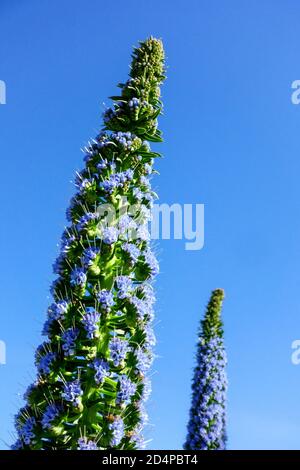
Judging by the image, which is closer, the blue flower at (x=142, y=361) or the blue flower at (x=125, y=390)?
the blue flower at (x=125, y=390)

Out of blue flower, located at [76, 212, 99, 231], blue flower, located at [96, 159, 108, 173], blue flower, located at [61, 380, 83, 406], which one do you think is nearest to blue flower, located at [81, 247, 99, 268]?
blue flower, located at [76, 212, 99, 231]

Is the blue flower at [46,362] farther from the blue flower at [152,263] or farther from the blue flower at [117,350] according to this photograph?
the blue flower at [152,263]

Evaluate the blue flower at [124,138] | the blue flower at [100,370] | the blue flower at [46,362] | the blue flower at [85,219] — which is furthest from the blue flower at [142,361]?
the blue flower at [124,138]

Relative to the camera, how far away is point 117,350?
10664 millimetres

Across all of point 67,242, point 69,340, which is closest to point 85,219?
point 67,242

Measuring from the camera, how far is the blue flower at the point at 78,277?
11.1 meters

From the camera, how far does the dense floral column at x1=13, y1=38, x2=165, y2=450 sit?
10.2 m

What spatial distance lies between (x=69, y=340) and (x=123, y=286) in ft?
5.09

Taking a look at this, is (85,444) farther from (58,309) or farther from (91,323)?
(58,309)

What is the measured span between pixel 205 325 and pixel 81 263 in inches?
603

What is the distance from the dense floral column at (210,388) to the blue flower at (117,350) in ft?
46.3

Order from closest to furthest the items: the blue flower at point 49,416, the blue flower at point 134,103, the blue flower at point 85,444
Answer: the blue flower at point 85,444 < the blue flower at point 49,416 < the blue flower at point 134,103

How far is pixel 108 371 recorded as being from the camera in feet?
34.4

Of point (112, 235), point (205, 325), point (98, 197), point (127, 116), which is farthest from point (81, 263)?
point (205, 325)
